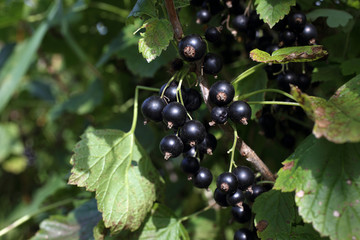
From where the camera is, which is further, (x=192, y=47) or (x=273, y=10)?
(x=273, y=10)

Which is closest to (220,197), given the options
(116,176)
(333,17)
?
(116,176)

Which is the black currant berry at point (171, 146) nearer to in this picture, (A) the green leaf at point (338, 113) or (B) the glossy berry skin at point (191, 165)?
(B) the glossy berry skin at point (191, 165)

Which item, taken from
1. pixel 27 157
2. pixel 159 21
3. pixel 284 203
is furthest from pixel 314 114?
pixel 27 157

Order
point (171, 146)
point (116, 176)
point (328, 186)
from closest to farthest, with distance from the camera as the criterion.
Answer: point (328, 186) → point (171, 146) → point (116, 176)

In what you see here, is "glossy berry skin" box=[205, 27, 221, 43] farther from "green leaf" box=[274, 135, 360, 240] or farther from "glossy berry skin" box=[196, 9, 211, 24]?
"green leaf" box=[274, 135, 360, 240]

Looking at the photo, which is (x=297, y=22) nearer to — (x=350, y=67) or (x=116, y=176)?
(x=350, y=67)

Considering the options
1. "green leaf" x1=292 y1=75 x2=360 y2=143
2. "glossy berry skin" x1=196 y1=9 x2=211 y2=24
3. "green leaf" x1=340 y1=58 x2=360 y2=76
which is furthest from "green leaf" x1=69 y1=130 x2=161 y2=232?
"green leaf" x1=340 y1=58 x2=360 y2=76

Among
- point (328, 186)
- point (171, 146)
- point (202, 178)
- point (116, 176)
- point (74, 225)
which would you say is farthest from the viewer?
point (74, 225)
